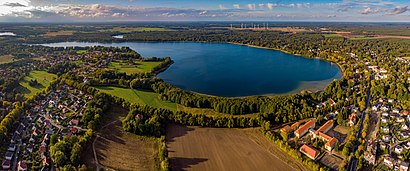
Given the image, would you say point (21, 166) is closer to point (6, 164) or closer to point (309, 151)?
point (6, 164)

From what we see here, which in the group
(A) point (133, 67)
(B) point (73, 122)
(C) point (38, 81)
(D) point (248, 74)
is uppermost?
(A) point (133, 67)

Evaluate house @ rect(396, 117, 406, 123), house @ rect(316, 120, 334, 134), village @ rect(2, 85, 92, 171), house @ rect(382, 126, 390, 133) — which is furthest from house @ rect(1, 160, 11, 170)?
house @ rect(396, 117, 406, 123)

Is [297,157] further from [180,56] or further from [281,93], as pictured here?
[180,56]

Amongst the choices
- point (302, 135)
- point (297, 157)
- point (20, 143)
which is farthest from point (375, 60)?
point (20, 143)

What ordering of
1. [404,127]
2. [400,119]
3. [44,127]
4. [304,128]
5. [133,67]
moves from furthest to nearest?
[133,67] → [400,119] → [404,127] → [44,127] → [304,128]

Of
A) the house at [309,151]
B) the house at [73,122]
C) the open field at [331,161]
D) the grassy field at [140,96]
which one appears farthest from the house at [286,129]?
the house at [73,122]

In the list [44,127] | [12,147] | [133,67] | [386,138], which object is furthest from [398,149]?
[133,67]
